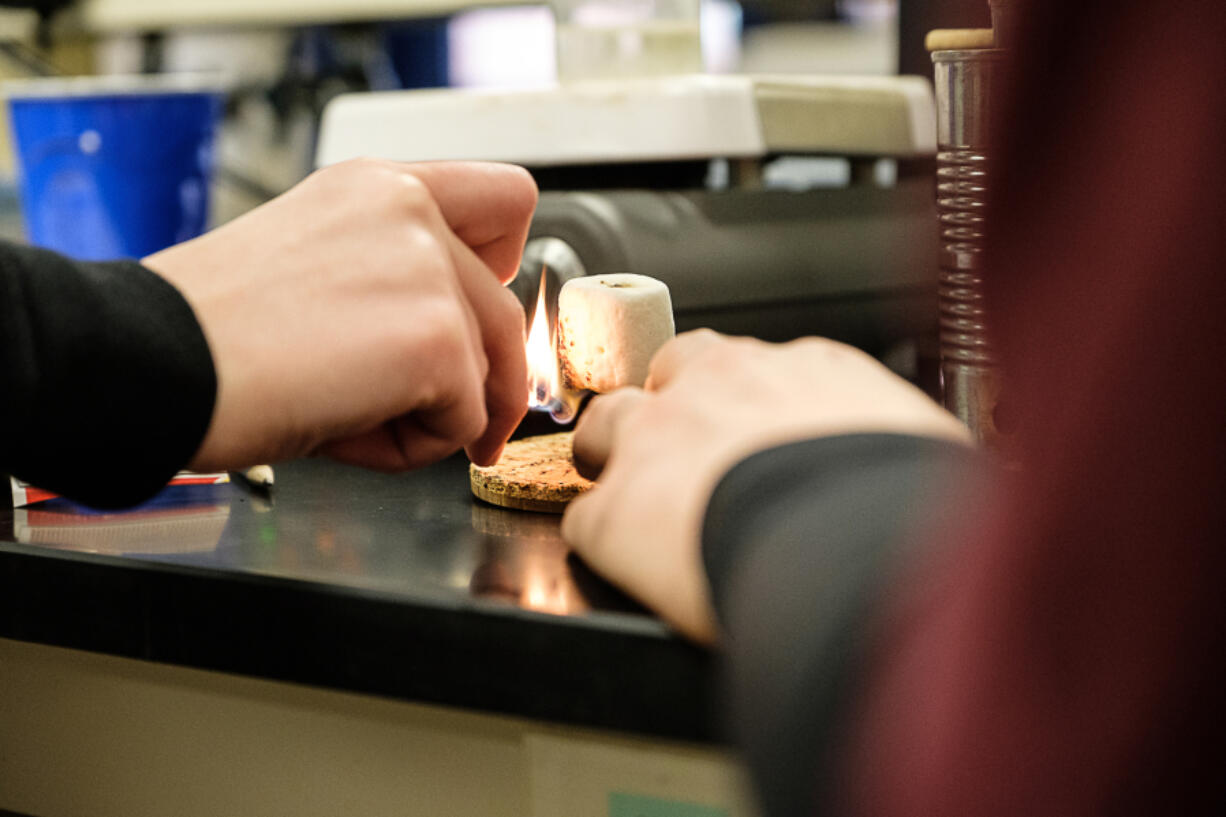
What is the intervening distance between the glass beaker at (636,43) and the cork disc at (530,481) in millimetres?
582

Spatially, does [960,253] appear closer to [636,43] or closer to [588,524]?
[588,524]

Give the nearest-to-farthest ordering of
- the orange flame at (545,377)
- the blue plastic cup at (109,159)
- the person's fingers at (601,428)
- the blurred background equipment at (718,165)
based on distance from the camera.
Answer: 1. the person's fingers at (601,428)
2. the orange flame at (545,377)
3. the blurred background equipment at (718,165)
4. the blue plastic cup at (109,159)

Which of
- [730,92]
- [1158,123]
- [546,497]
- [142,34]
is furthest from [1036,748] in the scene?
[142,34]

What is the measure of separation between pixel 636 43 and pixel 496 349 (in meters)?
0.63

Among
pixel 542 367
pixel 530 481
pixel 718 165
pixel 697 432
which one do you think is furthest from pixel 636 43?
pixel 697 432

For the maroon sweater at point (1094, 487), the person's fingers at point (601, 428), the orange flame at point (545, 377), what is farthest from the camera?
the orange flame at point (545, 377)

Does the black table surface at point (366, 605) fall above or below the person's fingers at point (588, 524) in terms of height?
below

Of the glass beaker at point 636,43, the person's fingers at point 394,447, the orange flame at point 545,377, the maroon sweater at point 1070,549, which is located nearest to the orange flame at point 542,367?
the orange flame at point 545,377

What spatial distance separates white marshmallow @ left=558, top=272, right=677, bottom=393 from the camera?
1.91 feet

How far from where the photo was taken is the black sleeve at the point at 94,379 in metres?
0.44

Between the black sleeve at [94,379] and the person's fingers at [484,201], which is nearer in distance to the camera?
the black sleeve at [94,379]

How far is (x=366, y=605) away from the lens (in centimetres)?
46

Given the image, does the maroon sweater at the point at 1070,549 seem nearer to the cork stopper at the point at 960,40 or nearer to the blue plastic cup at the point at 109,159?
the cork stopper at the point at 960,40

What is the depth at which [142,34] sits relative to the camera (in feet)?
6.39
